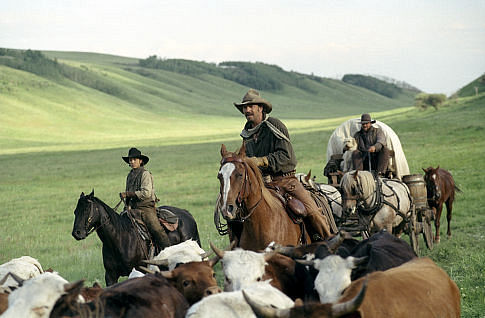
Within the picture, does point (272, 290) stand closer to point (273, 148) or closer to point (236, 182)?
point (236, 182)

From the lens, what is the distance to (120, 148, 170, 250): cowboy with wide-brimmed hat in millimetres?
11500

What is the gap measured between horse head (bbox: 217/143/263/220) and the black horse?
3424 mm

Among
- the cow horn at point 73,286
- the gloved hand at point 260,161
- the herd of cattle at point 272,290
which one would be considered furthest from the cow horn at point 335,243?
the cow horn at point 73,286

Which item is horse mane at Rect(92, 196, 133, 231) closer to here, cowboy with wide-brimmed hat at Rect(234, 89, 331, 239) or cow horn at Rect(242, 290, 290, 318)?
cowboy with wide-brimmed hat at Rect(234, 89, 331, 239)

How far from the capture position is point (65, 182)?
36125 mm

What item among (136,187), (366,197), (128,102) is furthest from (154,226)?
(128,102)

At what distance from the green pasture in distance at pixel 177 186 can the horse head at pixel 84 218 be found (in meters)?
1.89

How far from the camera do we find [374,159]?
48.7ft

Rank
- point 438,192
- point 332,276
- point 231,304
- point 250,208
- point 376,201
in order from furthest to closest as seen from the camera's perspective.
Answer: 1. point 438,192
2. point 376,201
3. point 250,208
4. point 332,276
5. point 231,304

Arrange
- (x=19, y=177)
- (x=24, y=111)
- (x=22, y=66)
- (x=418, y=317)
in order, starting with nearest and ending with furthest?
(x=418, y=317) < (x=19, y=177) < (x=24, y=111) < (x=22, y=66)

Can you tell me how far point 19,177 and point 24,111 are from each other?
5957 cm

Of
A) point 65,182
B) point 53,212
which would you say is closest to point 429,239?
point 53,212

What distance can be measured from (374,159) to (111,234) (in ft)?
21.7

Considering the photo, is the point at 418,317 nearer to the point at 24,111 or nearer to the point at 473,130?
the point at 473,130
